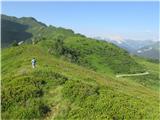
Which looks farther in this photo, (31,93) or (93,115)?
(31,93)

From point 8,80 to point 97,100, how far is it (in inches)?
498

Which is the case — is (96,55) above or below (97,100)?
below

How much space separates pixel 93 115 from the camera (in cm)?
3784

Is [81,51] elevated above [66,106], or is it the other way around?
[66,106]

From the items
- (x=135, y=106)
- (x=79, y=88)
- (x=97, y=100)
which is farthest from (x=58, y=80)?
(x=135, y=106)

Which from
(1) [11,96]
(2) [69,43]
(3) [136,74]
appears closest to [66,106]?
(1) [11,96]

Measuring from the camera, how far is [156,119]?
35.5m

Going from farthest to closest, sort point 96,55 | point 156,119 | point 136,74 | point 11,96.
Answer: point 96,55
point 136,74
point 11,96
point 156,119

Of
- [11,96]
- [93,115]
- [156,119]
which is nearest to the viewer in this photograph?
[156,119]

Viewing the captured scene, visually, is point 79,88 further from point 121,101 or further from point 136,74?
point 136,74

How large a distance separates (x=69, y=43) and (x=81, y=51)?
14426 mm

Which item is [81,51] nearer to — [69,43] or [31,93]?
[69,43]

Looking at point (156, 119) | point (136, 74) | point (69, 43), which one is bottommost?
point (136, 74)

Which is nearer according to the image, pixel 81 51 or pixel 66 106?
pixel 66 106
